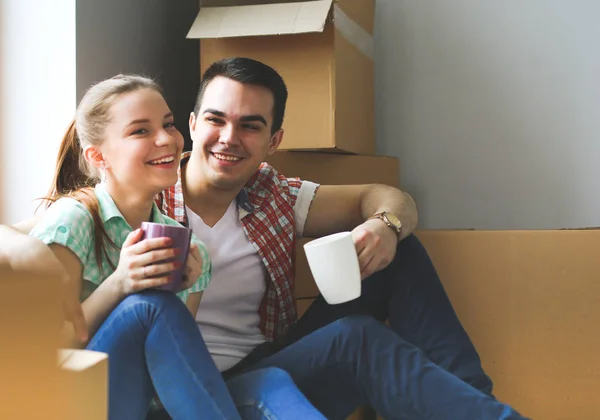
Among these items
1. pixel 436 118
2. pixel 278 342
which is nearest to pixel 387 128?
pixel 436 118

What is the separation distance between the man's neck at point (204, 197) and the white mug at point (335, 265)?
11.5 inches

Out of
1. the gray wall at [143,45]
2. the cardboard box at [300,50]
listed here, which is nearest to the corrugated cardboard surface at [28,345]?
the gray wall at [143,45]

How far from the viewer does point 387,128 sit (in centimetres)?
179

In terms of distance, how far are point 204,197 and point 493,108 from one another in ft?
2.84

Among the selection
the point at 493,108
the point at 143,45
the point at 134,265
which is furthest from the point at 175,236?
the point at 493,108

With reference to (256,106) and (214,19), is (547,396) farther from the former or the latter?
→ (214,19)

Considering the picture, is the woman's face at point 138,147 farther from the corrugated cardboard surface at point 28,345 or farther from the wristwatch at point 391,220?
the corrugated cardboard surface at point 28,345

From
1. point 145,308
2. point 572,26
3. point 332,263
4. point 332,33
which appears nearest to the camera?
point 145,308

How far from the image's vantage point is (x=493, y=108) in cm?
172

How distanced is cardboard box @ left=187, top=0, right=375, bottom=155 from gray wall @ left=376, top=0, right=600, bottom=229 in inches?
14.8

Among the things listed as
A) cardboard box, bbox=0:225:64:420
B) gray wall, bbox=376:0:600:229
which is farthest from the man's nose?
cardboard box, bbox=0:225:64:420

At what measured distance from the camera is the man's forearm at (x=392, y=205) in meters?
1.11

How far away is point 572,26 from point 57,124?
1152 mm

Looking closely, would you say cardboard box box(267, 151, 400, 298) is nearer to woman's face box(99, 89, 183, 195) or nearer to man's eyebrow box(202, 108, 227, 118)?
man's eyebrow box(202, 108, 227, 118)
